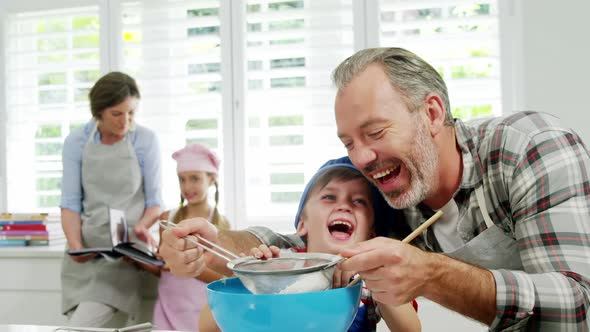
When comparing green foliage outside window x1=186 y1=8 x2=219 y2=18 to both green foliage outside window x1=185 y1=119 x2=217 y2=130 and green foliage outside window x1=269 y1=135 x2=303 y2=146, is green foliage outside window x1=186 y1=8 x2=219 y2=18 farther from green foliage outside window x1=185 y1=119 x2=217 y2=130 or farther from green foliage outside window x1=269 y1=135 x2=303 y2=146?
green foliage outside window x1=269 y1=135 x2=303 y2=146

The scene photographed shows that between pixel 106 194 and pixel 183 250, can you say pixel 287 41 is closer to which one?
pixel 106 194

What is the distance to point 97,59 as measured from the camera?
3.29m

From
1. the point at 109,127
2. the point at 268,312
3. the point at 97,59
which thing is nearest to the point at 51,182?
the point at 97,59

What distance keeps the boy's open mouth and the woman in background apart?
1385 mm

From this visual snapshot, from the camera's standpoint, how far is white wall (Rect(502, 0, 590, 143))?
246 centimetres

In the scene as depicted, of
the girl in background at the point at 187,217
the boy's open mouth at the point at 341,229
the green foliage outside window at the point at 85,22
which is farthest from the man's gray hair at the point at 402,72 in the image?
the green foliage outside window at the point at 85,22

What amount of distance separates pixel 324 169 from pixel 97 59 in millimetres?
2174

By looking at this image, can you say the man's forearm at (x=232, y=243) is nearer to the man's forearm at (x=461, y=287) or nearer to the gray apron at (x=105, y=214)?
the man's forearm at (x=461, y=287)

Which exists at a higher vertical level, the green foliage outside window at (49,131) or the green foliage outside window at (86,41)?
the green foliage outside window at (86,41)

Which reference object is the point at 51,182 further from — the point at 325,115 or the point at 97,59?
the point at 325,115

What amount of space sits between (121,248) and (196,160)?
52 centimetres

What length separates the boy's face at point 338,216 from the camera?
1.46 metres

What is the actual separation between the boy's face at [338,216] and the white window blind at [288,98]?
4.51 feet

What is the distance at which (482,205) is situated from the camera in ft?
4.25
